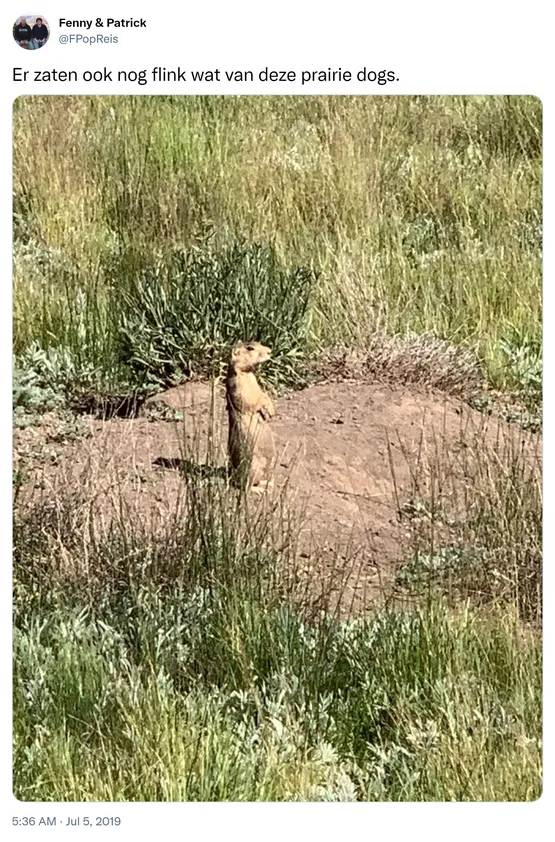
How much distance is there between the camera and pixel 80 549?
4.77 m

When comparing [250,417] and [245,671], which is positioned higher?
[250,417]

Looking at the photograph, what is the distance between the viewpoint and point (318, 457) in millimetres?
5801

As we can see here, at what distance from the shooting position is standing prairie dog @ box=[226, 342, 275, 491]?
5.37 metres

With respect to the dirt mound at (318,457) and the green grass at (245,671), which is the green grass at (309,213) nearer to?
the dirt mound at (318,457)

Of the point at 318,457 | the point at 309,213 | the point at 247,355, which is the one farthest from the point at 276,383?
the point at 309,213

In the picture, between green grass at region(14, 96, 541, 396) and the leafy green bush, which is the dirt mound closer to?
the leafy green bush

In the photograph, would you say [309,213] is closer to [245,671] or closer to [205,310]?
[205,310]

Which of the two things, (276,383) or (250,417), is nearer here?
(250,417)

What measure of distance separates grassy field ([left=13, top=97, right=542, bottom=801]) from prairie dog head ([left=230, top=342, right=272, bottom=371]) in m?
0.74

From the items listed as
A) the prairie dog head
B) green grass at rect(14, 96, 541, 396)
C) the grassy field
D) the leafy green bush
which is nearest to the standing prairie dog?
the prairie dog head

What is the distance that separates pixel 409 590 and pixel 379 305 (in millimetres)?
1990

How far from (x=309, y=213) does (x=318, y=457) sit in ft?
5.24
